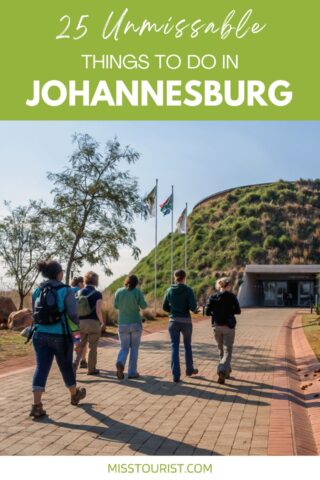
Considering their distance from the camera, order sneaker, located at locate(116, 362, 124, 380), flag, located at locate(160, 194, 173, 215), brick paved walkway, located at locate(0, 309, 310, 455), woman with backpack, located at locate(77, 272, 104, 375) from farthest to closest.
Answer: flag, located at locate(160, 194, 173, 215) < woman with backpack, located at locate(77, 272, 104, 375) < sneaker, located at locate(116, 362, 124, 380) < brick paved walkway, located at locate(0, 309, 310, 455)

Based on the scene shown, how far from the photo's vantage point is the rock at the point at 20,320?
18028 mm

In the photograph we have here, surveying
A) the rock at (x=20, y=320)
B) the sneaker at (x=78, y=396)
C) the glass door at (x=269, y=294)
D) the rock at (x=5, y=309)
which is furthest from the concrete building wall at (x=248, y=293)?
the sneaker at (x=78, y=396)

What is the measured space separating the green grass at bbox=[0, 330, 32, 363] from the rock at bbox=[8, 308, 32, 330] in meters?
0.94

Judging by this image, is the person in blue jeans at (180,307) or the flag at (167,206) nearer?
the person in blue jeans at (180,307)

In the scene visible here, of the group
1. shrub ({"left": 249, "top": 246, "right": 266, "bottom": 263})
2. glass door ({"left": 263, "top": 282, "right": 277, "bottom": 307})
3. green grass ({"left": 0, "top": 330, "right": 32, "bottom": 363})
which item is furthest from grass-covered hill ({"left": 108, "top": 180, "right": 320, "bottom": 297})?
green grass ({"left": 0, "top": 330, "right": 32, "bottom": 363})

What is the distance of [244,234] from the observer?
6975 cm

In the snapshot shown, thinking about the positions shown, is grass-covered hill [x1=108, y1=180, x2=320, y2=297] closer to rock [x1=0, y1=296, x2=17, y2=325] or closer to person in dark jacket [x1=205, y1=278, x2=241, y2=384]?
rock [x1=0, y1=296, x2=17, y2=325]

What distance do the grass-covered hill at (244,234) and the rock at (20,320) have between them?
128 ft

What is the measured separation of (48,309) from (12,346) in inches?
317

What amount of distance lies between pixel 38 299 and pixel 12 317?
40.1ft

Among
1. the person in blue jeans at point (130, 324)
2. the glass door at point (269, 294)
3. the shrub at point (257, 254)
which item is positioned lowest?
the glass door at point (269, 294)

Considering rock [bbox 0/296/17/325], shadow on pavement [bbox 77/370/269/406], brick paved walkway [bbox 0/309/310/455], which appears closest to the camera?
brick paved walkway [bbox 0/309/310/455]

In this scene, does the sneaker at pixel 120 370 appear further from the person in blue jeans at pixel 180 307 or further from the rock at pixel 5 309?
the rock at pixel 5 309

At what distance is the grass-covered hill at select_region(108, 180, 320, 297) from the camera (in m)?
63.9
